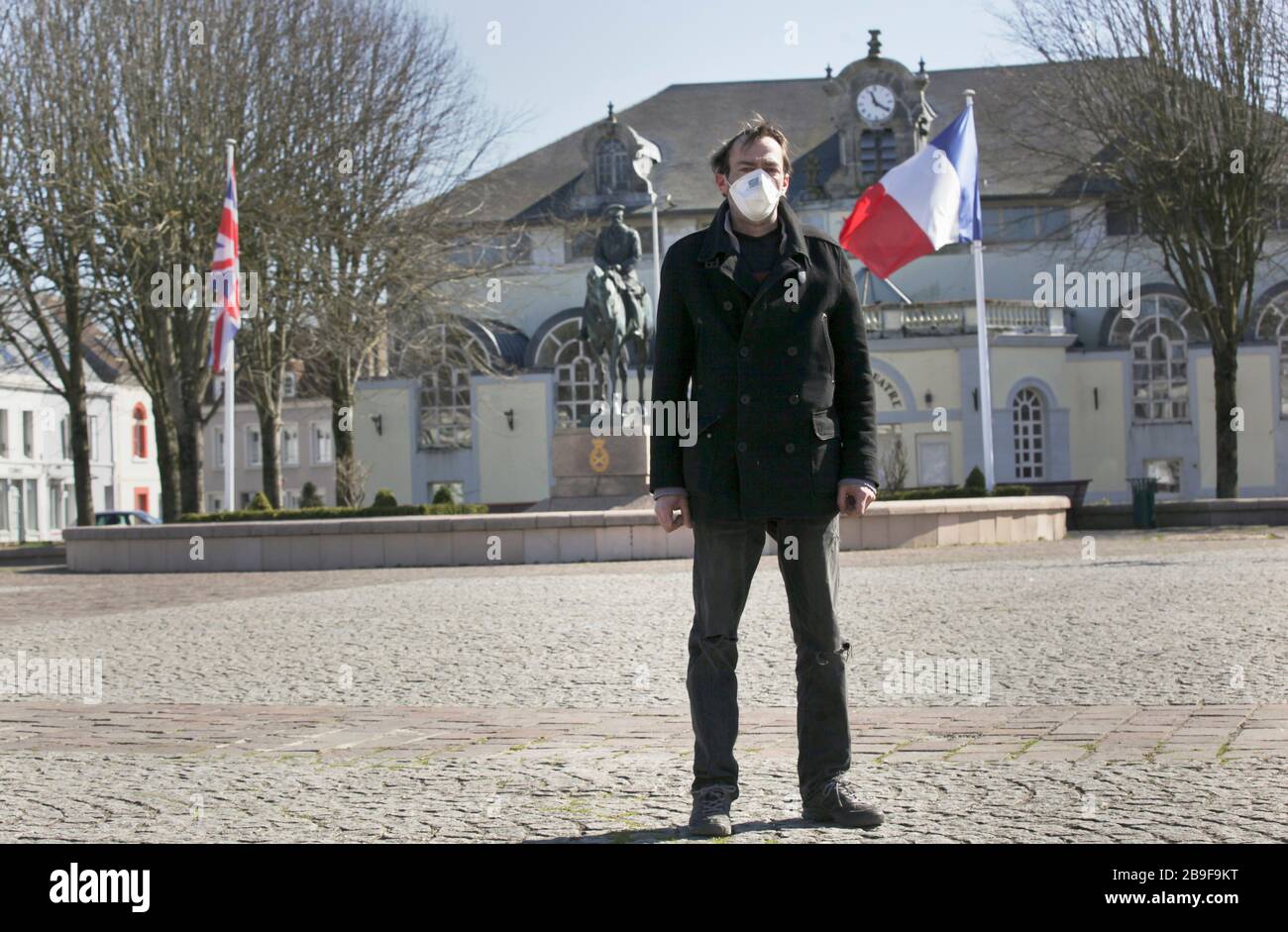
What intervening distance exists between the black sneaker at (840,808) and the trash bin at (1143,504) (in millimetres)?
28002

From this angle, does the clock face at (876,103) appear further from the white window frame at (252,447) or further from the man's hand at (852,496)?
the man's hand at (852,496)

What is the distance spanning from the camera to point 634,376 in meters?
52.4

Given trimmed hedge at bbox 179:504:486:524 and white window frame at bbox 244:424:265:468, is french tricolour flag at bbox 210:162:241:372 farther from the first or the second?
white window frame at bbox 244:424:265:468

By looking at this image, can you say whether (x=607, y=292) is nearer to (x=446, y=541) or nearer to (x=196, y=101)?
(x=446, y=541)

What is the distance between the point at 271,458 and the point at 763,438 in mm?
32981

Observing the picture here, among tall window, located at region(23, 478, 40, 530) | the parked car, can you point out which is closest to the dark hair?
the parked car

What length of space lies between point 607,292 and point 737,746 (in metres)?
20.2

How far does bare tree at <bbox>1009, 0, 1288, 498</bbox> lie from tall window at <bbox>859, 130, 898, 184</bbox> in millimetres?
15063

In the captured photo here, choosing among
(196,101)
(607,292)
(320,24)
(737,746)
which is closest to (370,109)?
(320,24)

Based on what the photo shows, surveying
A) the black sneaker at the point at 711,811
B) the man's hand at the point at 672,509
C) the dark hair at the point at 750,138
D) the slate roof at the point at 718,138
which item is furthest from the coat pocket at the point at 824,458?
the slate roof at the point at 718,138

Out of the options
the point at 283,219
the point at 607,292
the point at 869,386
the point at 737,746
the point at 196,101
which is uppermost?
the point at 196,101

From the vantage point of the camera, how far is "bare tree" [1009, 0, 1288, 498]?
3547 centimetres

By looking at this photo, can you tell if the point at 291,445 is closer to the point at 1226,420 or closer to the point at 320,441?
the point at 320,441

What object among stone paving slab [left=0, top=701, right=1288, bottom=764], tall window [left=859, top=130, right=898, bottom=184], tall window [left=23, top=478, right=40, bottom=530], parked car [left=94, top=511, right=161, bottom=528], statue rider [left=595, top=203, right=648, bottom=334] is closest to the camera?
stone paving slab [left=0, top=701, right=1288, bottom=764]
